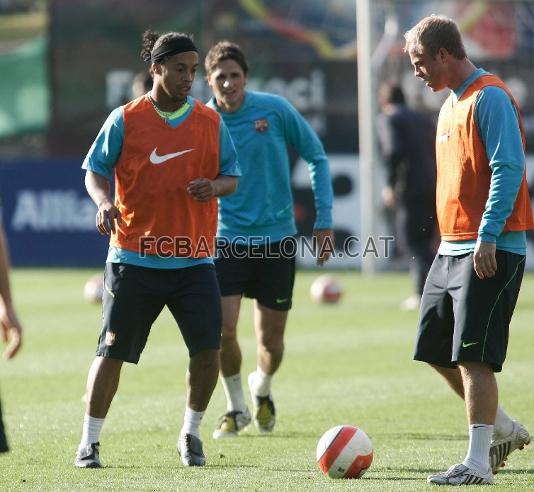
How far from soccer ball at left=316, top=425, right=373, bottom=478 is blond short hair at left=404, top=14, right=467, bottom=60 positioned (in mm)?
1982

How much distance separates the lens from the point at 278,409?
9602 mm

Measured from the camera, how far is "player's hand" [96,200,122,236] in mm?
7066

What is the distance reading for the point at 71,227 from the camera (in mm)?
23531

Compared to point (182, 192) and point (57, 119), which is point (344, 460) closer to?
point (182, 192)

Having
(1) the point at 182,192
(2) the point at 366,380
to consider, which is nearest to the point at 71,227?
(2) the point at 366,380

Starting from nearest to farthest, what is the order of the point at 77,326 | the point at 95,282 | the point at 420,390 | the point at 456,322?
the point at 456,322 → the point at 420,390 → the point at 77,326 → the point at 95,282

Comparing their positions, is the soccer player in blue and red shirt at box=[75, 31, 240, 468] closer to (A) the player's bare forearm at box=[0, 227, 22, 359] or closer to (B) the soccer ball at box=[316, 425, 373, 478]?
(B) the soccer ball at box=[316, 425, 373, 478]

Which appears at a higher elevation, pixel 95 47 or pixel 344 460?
pixel 95 47

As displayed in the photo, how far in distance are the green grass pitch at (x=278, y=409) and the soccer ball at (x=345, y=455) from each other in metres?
0.09

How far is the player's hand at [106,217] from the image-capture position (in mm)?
7066

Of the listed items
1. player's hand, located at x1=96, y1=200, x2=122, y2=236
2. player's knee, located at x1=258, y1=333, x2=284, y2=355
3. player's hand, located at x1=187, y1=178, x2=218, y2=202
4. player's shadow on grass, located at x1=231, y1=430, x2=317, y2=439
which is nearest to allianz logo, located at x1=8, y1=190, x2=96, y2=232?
player's knee, located at x1=258, y1=333, x2=284, y2=355

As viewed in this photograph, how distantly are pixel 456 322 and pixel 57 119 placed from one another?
18.1m

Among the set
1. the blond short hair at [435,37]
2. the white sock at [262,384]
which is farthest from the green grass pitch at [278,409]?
the blond short hair at [435,37]

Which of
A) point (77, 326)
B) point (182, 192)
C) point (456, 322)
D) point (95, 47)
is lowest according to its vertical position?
point (77, 326)
